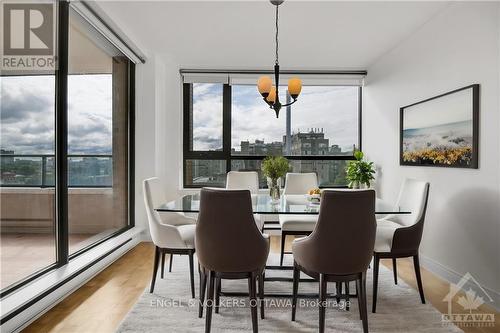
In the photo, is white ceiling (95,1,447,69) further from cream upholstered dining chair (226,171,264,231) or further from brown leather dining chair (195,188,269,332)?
brown leather dining chair (195,188,269,332)

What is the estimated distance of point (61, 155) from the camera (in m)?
2.79

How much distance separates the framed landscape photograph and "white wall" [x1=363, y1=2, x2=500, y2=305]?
64mm

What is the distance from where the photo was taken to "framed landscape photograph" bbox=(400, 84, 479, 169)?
9.18 ft

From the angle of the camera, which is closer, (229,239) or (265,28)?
(229,239)

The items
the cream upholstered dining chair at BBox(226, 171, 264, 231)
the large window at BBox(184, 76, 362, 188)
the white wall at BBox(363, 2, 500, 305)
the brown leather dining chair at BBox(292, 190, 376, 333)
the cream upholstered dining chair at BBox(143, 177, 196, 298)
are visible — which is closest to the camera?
the brown leather dining chair at BBox(292, 190, 376, 333)

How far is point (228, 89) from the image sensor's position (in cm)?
526

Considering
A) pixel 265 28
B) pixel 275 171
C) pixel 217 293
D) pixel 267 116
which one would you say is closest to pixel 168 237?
pixel 217 293

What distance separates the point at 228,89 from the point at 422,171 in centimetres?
307

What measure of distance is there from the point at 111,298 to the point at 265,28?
3.05 meters

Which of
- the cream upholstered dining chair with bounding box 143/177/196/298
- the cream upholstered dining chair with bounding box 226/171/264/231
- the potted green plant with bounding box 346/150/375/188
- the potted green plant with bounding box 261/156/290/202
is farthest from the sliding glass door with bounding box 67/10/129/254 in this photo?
the potted green plant with bounding box 346/150/375/188

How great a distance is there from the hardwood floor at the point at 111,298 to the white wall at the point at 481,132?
29cm

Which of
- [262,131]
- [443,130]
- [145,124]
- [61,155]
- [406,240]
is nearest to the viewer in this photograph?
[406,240]

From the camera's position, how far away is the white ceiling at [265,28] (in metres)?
3.13

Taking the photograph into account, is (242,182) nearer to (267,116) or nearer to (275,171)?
(275,171)
